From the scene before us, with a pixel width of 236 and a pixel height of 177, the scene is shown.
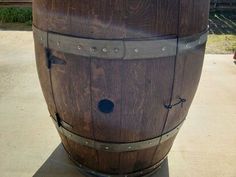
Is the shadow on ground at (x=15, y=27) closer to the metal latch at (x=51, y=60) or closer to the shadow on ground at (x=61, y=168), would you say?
the shadow on ground at (x=61, y=168)

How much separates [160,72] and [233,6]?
9.32 metres

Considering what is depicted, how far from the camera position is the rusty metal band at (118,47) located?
5.08 ft

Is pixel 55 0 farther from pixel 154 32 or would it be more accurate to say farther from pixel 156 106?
pixel 156 106

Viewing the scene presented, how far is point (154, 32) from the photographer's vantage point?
5.13 feet

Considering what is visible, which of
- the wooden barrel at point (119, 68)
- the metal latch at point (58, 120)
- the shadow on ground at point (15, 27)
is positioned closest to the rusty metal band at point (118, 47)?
the wooden barrel at point (119, 68)

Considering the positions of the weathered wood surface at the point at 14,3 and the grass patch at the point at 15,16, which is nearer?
the grass patch at the point at 15,16

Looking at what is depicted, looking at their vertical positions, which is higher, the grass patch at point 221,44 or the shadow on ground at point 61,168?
the shadow on ground at point 61,168

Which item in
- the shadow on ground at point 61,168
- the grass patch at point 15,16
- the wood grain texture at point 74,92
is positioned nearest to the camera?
the wood grain texture at point 74,92

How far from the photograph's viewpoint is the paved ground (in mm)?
2355

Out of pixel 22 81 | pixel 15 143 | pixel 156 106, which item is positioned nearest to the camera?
pixel 156 106

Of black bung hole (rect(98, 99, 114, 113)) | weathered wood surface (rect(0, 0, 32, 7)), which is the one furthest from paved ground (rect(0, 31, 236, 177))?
weathered wood surface (rect(0, 0, 32, 7))

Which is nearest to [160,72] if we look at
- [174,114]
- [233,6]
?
[174,114]

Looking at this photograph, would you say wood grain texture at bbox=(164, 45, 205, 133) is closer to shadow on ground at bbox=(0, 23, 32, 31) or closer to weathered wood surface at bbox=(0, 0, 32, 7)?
shadow on ground at bbox=(0, 23, 32, 31)

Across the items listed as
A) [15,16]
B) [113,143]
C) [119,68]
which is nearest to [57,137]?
[113,143]
